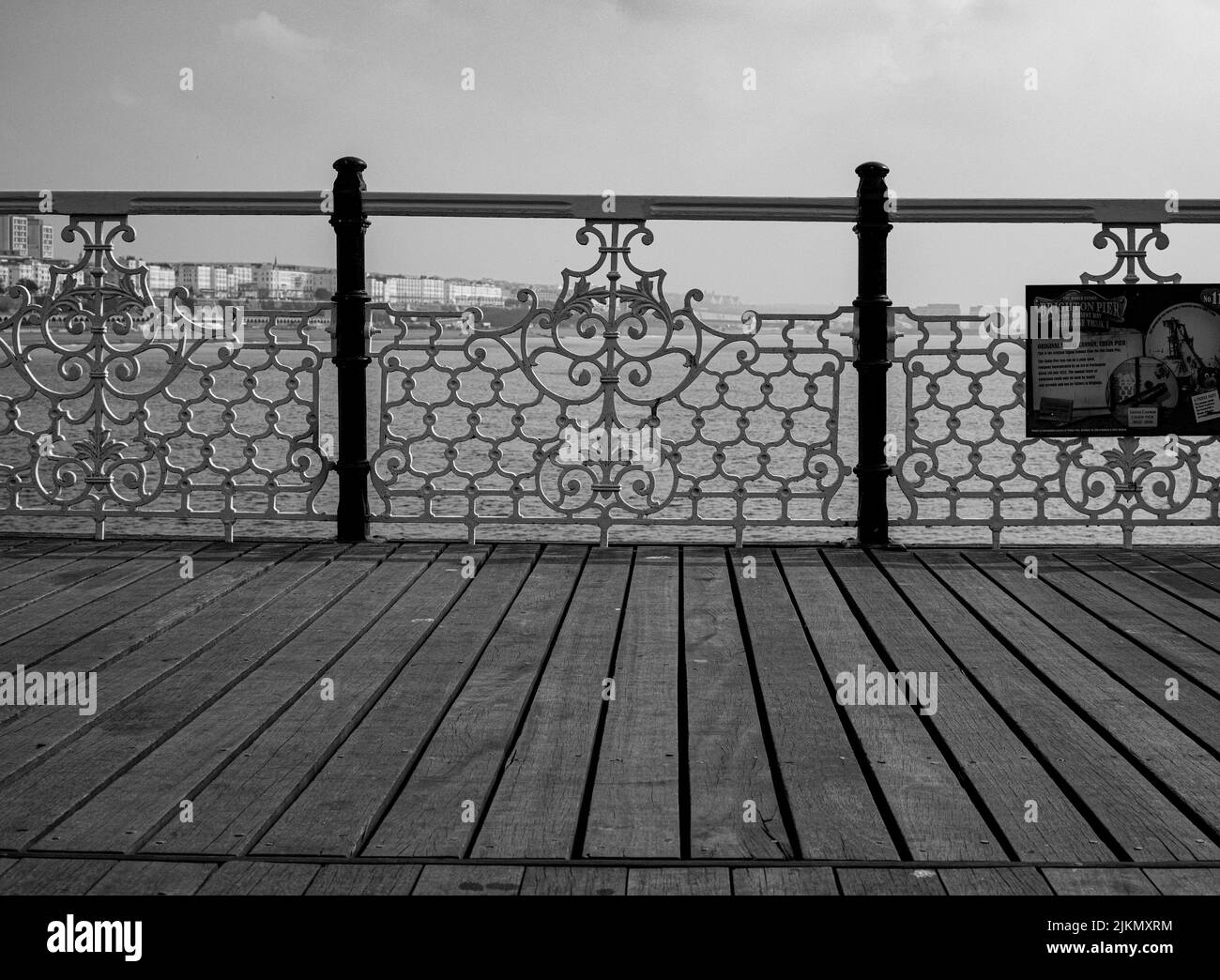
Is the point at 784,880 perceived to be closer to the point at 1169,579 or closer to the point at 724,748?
the point at 724,748

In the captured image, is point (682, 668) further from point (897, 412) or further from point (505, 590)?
point (897, 412)

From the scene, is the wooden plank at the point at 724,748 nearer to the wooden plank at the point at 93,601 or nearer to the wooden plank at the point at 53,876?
the wooden plank at the point at 53,876

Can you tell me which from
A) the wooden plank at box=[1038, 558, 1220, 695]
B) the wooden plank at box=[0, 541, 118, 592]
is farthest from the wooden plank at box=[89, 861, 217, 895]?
the wooden plank at box=[1038, 558, 1220, 695]

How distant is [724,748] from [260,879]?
110cm

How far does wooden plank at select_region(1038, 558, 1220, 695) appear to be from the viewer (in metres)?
3.68

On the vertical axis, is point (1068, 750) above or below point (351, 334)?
below

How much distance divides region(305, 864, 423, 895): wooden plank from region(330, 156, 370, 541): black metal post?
11.1 ft

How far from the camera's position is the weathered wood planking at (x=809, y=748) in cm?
242

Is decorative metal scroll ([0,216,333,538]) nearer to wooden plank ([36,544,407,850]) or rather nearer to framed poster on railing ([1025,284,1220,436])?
wooden plank ([36,544,407,850])

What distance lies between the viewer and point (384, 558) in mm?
5246

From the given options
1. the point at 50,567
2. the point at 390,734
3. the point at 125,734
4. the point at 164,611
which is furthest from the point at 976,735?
the point at 50,567

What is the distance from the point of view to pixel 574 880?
2225 mm

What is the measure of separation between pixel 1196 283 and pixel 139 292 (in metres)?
4.35

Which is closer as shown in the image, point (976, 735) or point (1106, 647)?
point (976, 735)
